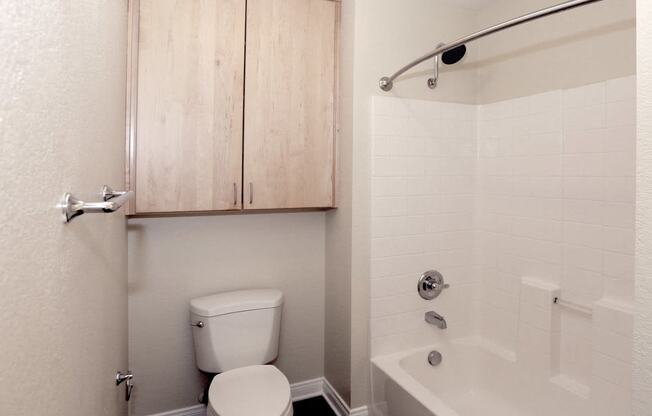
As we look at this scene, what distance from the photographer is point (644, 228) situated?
0.84 metres

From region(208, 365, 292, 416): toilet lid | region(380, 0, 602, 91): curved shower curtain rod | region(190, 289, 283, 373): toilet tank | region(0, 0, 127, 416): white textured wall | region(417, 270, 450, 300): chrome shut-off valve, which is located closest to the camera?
region(0, 0, 127, 416): white textured wall

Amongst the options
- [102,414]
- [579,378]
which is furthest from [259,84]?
[579,378]

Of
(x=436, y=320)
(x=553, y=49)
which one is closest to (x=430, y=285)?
(x=436, y=320)

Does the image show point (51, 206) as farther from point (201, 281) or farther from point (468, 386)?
point (468, 386)

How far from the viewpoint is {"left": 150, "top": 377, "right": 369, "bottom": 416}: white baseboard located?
6.46 feet

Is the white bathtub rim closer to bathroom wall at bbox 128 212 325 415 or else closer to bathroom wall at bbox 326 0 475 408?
bathroom wall at bbox 326 0 475 408

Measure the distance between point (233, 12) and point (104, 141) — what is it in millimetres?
1048

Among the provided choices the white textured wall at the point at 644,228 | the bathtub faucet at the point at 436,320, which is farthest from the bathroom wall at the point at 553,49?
the bathtub faucet at the point at 436,320

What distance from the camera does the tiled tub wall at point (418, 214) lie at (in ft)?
6.45

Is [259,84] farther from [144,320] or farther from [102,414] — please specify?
[102,414]

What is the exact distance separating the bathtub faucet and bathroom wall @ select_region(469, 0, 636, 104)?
1308 mm

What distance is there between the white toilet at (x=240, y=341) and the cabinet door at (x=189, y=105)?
1.65 ft

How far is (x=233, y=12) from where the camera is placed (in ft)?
5.79

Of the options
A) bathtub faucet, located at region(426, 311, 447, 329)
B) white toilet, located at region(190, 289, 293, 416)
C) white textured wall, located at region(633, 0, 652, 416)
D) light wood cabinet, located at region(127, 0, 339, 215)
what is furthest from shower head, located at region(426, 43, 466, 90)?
white toilet, located at region(190, 289, 293, 416)
